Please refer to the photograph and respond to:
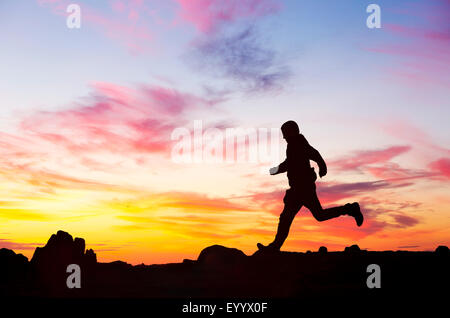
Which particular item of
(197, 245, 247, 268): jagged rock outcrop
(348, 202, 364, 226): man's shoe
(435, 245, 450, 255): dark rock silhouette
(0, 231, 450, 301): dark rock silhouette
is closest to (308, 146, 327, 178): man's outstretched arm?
(348, 202, 364, 226): man's shoe

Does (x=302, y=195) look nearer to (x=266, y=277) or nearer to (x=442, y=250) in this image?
(x=266, y=277)

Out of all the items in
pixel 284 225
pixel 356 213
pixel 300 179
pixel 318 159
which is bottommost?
pixel 284 225

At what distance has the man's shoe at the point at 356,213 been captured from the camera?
11305 mm

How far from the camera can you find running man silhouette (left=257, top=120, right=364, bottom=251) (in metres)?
11.1

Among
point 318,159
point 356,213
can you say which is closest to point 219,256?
point 356,213

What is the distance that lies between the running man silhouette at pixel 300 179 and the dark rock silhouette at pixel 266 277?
4.45ft

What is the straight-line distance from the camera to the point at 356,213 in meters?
11.3

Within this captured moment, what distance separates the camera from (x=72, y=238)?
1888cm

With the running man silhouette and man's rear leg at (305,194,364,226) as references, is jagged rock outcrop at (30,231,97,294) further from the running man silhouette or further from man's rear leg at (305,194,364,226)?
man's rear leg at (305,194,364,226)

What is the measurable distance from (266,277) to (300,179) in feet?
8.34
